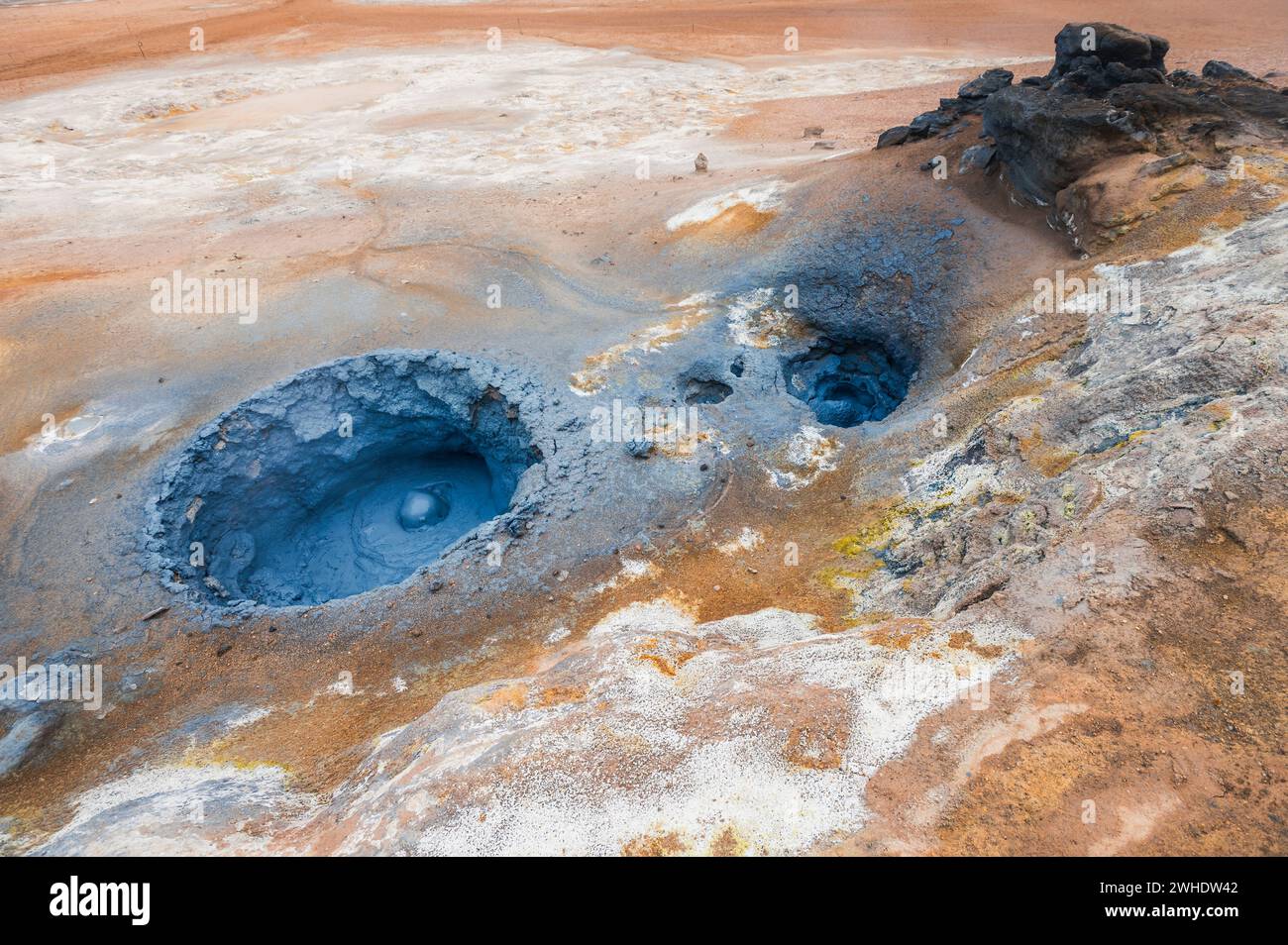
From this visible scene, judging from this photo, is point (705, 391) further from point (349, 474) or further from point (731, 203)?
point (349, 474)

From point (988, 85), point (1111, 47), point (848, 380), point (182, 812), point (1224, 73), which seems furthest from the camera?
point (988, 85)

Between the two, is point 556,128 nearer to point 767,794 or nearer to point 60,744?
point 60,744

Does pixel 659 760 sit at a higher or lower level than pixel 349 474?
higher

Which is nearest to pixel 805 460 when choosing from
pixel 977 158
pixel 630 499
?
pixel 630 499

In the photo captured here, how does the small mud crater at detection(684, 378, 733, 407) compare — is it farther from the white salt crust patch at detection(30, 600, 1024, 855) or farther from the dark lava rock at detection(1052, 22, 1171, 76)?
the dark lava rock at detection(1052, 22, 1171, 76)

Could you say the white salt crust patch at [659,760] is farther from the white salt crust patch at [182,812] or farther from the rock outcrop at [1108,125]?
the rock outcrop at [1108,125]

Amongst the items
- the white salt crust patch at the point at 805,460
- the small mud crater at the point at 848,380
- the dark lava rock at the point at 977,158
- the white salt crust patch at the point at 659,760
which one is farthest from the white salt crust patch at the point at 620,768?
the dark lava rock at the point at 977,158
